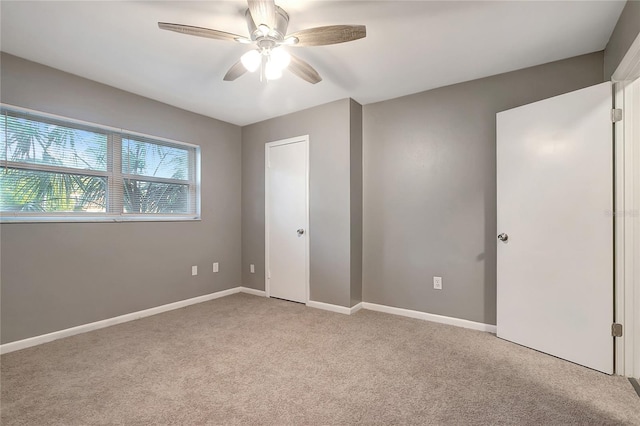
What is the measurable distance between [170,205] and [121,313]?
49.3 inches

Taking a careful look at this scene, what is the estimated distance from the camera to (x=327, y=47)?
2262mm

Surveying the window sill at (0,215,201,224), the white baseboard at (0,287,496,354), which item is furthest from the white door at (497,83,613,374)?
the window sill at (0,215,201,224)

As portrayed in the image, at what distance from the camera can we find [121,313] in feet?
9.89

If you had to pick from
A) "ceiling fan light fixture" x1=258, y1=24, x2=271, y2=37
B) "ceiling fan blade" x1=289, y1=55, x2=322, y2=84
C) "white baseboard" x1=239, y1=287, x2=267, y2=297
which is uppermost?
"ceiling fan light fixture" x1=258, y1=24, x2=271, y2=37

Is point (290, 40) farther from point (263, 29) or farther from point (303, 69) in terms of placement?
point (303, 69)

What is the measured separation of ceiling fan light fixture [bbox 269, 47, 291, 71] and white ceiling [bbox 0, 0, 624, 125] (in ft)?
0.79

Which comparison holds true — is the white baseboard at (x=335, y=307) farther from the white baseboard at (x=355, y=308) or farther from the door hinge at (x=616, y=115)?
the door hinge at (x=616, y=115)

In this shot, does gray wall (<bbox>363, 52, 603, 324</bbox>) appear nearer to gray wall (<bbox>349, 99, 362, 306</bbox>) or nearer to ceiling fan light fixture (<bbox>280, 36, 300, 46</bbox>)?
gray wall (<bbox>349, 99, 362, 306</bbox>)

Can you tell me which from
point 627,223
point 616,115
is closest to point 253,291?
point 627,223

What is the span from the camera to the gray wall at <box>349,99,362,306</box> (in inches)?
130

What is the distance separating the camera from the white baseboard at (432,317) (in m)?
2.76

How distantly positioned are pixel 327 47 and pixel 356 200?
1.62m

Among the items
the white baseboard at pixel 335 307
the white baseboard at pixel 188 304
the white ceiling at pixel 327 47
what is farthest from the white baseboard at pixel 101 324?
the white ceiling at pixel 327 47

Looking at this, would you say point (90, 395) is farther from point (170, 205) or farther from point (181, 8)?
point (181, 8)
